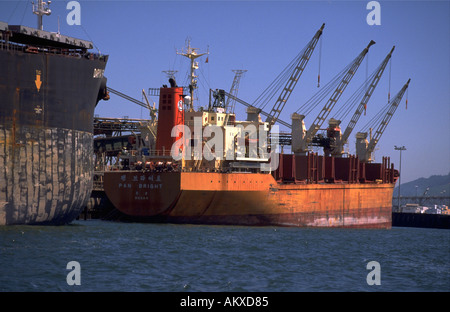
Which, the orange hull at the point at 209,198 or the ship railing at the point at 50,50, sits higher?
the ship railing at the point at 50,50

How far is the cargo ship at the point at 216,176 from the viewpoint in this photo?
160 feet

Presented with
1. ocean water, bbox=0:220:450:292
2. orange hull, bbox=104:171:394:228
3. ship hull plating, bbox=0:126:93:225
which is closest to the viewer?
ocean water, bbox=0:220:450:292

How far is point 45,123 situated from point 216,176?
50.6ft

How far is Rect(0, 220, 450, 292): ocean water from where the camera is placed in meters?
23.4

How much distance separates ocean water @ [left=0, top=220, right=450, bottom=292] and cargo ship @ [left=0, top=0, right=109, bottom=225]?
1.56 metres

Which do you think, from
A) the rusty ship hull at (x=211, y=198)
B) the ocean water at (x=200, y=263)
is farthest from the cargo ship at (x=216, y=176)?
the ocean water at (x=200, y=263)

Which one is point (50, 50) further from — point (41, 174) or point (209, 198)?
point (209, 198)

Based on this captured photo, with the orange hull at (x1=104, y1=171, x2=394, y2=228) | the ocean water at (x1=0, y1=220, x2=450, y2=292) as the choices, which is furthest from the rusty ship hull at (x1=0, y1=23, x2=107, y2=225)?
the orange hull at (x1=104, y1=171, x2=394, y2=228)

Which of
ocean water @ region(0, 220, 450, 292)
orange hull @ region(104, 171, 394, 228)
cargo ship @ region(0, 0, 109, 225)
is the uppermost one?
cargo ship @ region(0, 0, 109, 225)

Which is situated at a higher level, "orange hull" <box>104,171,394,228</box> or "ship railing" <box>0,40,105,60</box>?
"ship railing" <box>0,40,105,60</box>

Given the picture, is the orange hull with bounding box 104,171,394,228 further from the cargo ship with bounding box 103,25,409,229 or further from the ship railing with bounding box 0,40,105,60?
the ship railing with bounding box 0,40,105,60

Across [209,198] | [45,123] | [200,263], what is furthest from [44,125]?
[209,198]

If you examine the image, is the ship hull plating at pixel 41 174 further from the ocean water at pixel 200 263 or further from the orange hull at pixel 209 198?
the orange hull at pixel 209 198
